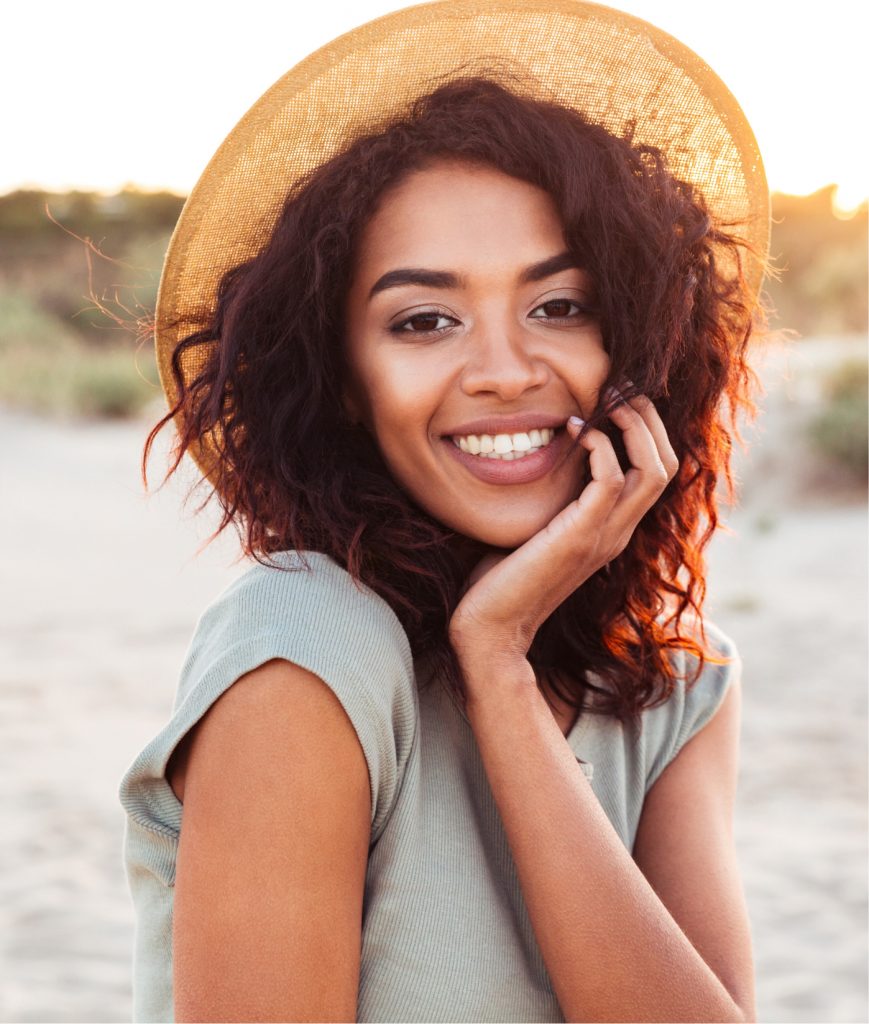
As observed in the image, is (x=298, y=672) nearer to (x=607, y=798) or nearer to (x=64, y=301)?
(x=607, y=798)

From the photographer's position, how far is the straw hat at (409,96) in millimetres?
2229

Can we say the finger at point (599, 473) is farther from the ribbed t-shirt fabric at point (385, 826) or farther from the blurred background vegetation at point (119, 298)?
the blurred background vegetation at point (119, 298)

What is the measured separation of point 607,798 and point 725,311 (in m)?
1.04

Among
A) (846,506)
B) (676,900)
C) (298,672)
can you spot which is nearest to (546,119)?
(298,672)

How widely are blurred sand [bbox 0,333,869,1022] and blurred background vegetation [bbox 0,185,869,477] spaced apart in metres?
1.65

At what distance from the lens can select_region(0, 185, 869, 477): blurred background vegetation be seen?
13.4m

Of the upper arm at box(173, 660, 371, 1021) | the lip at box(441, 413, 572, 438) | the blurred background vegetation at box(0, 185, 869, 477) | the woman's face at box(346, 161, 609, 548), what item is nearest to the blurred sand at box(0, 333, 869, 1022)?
the woman's face at box(346, 161, 609, 548)

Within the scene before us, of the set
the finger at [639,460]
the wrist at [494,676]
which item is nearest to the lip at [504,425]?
the finger at [639,460]

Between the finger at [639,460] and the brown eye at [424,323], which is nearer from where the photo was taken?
the brown eye at [424,323]

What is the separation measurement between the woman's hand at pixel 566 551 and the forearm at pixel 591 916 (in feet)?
0.77

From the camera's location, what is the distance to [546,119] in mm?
2209

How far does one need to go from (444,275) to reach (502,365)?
7.1 inches

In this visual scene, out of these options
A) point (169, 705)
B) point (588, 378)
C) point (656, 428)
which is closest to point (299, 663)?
point (588, 378)

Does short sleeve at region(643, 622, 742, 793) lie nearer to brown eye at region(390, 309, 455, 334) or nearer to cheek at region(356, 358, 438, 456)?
cheek at region(356, 358, 438, 456)
